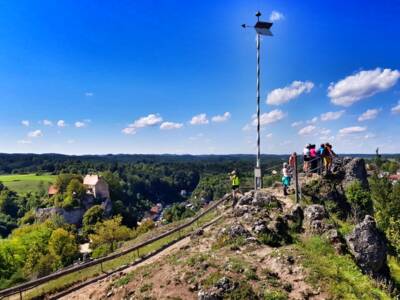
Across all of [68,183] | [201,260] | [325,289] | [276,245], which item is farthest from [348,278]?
[68,183]

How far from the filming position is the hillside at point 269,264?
1034 cm

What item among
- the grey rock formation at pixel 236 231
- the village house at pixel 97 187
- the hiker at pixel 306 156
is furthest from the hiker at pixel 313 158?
the village house at pixel 97 187

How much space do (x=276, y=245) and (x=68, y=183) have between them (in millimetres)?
106533

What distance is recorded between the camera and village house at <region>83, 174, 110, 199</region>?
11494cm

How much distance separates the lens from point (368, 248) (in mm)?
14117

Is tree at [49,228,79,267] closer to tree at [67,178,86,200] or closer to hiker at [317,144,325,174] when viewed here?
hiker at [317,144,325,174]


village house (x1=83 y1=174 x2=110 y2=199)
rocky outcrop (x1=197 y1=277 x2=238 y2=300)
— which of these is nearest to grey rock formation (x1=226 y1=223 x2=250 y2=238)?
rocky outcrop (x1=197 y1=277 x2=238 y2=300)

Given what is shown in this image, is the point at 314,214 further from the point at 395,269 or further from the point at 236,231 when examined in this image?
the point at 395,269

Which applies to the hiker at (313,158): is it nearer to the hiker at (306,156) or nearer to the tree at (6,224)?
the hiker at (306,156)

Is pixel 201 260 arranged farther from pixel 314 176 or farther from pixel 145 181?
pixel 145 181

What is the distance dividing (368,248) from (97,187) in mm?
110151

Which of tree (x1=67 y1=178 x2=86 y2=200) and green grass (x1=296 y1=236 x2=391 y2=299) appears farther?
tree (x1=67 y1=178 x2=86 y2=200)

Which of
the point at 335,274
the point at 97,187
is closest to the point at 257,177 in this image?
the point at 335,274

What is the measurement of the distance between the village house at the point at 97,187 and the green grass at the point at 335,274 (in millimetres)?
107474
